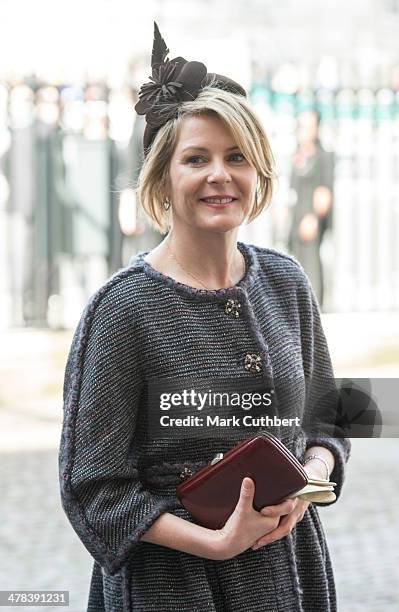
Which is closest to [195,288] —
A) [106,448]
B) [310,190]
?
[106,448]

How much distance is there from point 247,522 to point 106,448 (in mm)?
241

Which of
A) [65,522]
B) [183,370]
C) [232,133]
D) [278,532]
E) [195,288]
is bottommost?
[65,522]

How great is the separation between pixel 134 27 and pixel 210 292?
501 cm

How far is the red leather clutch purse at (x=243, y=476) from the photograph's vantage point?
1634 millimetres

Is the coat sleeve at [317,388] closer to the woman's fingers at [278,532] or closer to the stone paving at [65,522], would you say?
the woman's fingers at [278,532]

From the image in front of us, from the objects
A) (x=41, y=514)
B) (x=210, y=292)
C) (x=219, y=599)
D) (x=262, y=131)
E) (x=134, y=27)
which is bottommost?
(x=41, y=514)

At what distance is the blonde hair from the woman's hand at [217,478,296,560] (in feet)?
1.62

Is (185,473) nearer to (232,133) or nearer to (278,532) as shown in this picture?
(278,532)

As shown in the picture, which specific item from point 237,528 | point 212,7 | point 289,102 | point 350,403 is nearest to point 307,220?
point 289,102

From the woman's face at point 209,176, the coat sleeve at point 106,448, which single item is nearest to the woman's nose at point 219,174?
the woman's face at point 209,176

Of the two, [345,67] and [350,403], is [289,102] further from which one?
[350,403]

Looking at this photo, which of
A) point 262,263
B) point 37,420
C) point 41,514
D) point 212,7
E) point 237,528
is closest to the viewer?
point 237,528

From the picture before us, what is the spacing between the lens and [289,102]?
21.6 feet

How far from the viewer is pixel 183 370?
1.74 meters
